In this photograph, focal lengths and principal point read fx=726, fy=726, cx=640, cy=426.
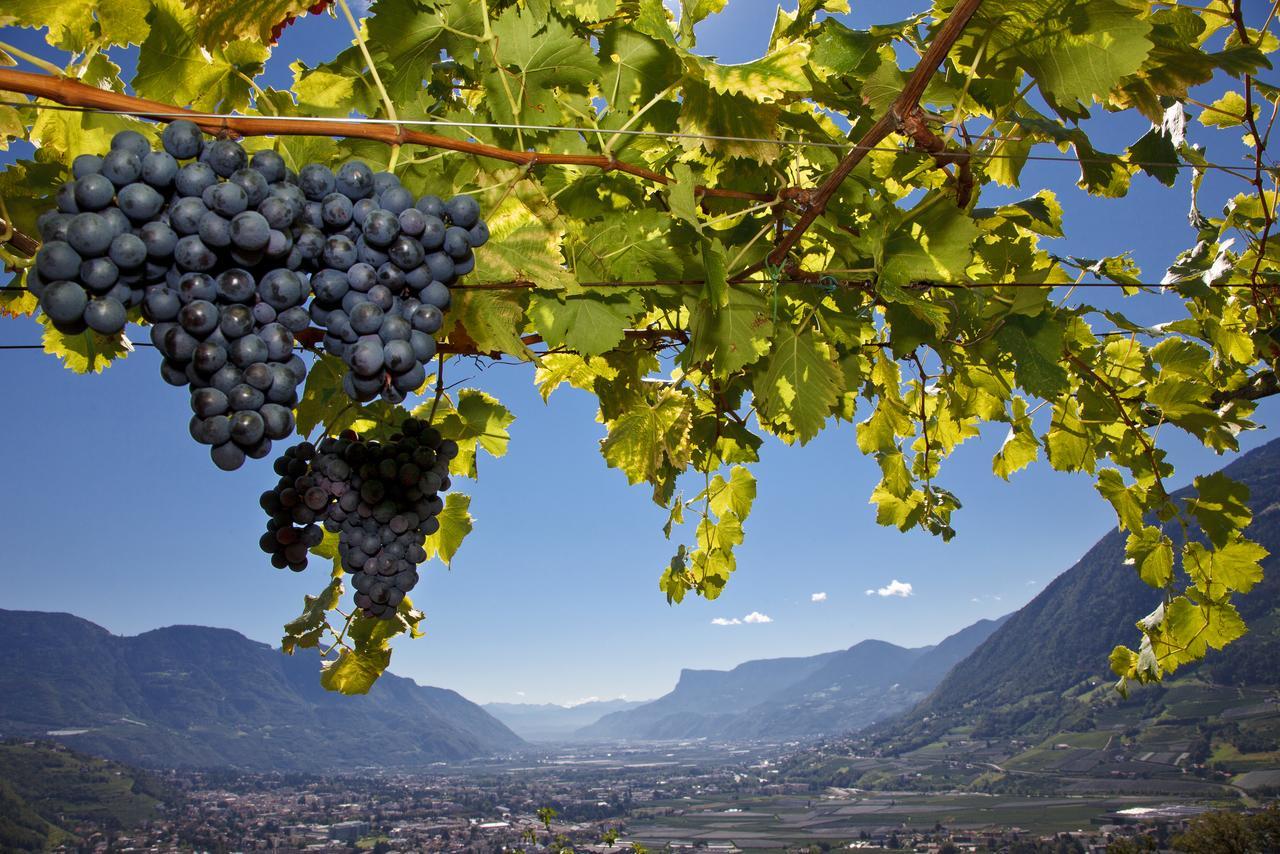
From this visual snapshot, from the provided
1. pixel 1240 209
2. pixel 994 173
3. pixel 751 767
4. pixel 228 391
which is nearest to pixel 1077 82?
pixel 994 173

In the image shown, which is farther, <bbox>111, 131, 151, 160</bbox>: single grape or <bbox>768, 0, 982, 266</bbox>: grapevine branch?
<bbox>768, 0, 982, 266</bbox>: grapevine branch

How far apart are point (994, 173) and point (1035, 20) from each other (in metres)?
0.84

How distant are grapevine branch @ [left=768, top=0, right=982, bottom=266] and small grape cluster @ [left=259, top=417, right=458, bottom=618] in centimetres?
109

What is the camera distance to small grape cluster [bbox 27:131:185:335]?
2.81ft

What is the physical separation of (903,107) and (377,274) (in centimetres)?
92

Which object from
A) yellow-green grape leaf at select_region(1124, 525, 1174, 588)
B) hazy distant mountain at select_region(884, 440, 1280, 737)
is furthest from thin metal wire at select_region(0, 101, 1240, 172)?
hazy distant mountain at select_region(884, 440, 1280, 737)

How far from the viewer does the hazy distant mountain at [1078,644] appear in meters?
88.3

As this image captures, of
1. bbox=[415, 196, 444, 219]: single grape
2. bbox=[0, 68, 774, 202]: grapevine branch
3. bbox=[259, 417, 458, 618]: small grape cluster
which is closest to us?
bbox=[0, 68, 774, 202]: grapevine branch

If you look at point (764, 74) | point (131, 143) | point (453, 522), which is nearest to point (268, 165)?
point (131, 143)

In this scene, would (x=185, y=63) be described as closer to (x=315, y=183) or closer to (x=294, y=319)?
(x=315, y=183)

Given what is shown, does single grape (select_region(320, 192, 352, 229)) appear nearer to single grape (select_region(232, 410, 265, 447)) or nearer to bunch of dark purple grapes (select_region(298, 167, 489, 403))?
bunch of dark purple grapes (select_region(298, 167, 489, 403))

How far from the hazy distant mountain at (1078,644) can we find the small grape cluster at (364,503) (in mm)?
103735

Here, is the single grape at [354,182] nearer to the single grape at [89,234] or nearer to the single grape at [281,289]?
the single grape at [281,289]

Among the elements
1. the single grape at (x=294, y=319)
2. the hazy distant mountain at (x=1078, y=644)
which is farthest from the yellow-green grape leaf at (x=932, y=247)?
the hazy distant mountain at (x=1078, y=644)
